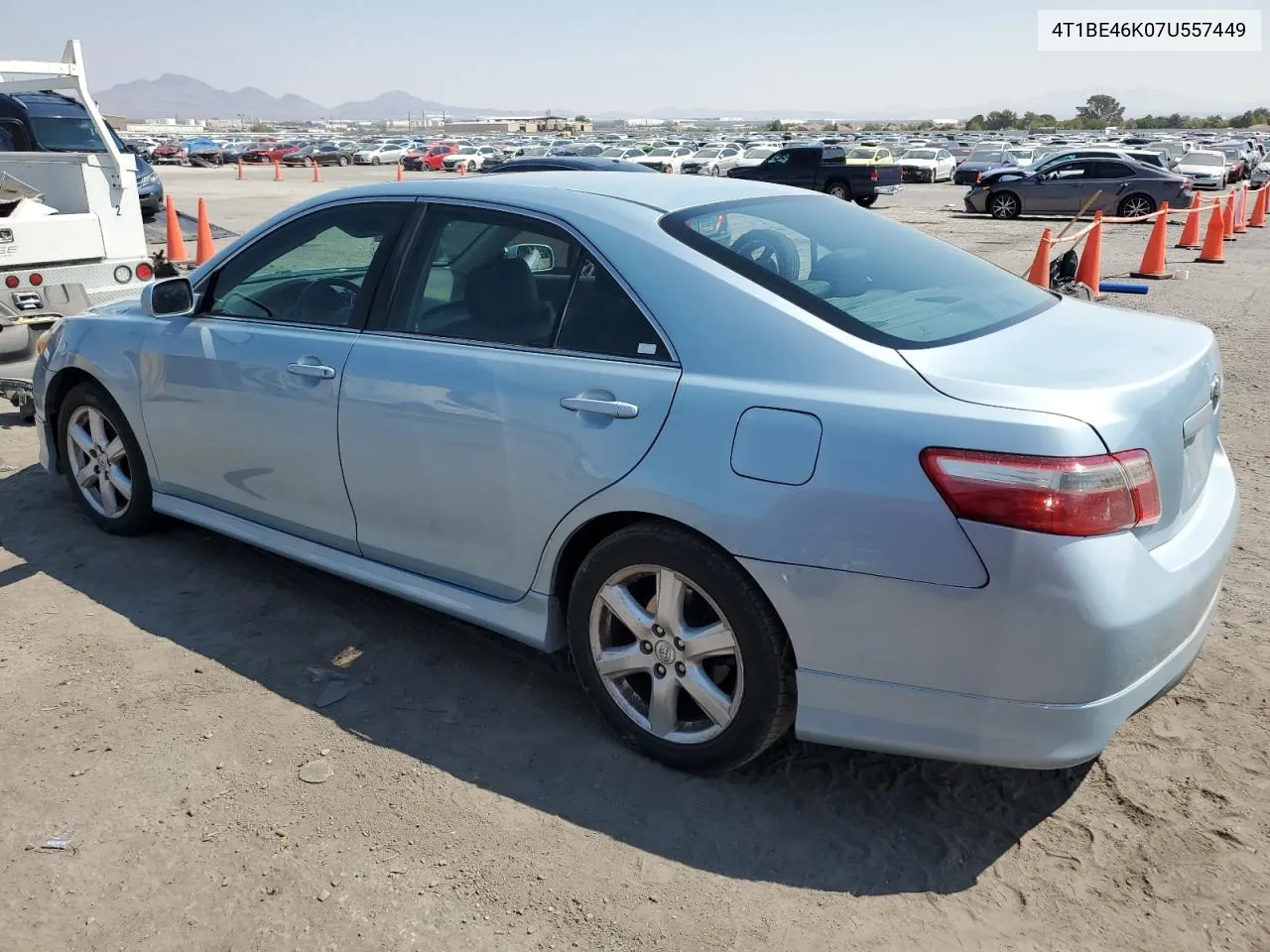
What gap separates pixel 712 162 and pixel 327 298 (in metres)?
39.6

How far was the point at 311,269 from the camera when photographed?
411 centimetres

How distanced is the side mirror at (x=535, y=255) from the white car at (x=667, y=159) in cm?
3433

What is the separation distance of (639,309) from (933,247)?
1.23 metres

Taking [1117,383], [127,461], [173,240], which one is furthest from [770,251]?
[173,240]

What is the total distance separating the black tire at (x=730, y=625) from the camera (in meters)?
2.78

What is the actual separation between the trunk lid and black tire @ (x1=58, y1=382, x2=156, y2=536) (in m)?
3.41

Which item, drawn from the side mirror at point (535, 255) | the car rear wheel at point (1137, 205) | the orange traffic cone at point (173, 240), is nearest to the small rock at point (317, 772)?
the side mirror at point (535, 255)

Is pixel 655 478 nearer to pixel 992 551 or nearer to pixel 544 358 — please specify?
pixel 544 358

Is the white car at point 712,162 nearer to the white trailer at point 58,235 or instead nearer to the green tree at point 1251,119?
the white trailer at point 58,235

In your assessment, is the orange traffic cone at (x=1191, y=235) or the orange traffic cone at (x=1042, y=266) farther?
the orange traffic cone at (x=1191, y=235)

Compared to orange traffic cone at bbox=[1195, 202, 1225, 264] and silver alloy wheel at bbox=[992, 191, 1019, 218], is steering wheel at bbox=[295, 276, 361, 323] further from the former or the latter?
silver alloy wheel at bbox=[992, 191, 1019, 218]

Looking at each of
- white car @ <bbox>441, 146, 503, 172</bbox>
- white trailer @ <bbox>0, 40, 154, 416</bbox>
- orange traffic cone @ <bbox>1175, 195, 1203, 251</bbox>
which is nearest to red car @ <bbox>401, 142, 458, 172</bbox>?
white car @ <bbox>441, 146, 503, 172</bbox>

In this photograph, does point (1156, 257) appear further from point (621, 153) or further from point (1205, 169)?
point (621, 153)

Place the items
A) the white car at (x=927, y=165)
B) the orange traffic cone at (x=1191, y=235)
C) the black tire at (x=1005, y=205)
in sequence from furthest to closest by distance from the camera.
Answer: the white car at (x=927, y=165)
the black tire at (x=1005, y=205)
the orange traffic cone at (x=1191, y=235)
